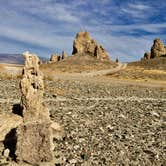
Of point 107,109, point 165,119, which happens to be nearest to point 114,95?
point 107,109

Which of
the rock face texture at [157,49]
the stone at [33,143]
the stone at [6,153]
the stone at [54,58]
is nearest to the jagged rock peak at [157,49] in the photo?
the rock face texture at [157,49]

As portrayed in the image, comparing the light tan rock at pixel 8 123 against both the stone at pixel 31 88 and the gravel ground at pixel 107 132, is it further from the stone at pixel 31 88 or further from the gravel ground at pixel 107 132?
the gravel ground at pixel 107 132

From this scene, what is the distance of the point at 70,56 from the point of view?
175625 millimetres

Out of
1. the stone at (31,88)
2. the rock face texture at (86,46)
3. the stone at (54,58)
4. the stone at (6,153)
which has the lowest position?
the stone at (6,153)

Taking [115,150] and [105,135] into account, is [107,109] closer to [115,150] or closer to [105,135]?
[105,135]

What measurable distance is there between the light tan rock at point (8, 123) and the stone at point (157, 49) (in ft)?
581

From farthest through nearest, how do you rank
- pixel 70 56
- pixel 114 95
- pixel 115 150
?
pixel 70 56 → pixel 114 95 → pixel 115 150

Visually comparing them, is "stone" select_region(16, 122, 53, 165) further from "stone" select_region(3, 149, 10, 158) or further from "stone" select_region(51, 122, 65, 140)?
"stone" select_region(51, 122, 65, 140)

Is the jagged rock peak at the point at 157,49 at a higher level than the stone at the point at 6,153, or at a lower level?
higher

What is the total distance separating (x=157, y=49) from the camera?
195875 millimetres

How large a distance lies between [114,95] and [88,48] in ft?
458

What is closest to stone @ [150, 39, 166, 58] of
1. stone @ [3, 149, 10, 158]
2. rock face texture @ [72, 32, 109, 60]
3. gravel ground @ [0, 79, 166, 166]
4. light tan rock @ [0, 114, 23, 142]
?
rock face texture @ [72, 32, 109, 60]

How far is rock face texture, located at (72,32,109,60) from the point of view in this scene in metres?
179

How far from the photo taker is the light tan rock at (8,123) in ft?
63.6
